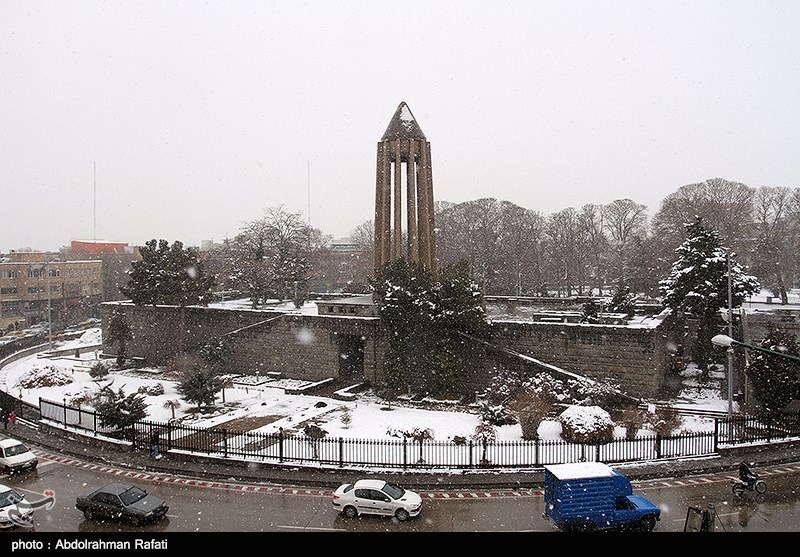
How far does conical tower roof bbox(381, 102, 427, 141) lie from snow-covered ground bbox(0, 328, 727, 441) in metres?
15.1

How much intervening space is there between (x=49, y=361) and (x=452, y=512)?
34514 millimetres

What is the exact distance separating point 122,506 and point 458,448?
374 inches

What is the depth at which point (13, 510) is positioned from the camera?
13.1 m

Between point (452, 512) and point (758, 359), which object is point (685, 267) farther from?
point (452, 512)

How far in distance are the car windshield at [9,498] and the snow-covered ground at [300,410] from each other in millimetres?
9745

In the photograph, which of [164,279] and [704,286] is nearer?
[704,286]

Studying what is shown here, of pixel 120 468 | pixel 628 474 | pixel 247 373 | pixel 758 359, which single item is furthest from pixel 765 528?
pixel 247 373

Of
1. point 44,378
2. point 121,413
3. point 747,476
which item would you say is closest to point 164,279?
point 44,378

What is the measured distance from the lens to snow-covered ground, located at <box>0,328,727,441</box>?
22.4 metres

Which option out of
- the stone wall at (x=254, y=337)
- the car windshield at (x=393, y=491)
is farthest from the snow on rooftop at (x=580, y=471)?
the stone wall at (x=254, y=337)

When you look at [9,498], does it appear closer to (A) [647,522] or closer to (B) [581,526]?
(B) [581,526]

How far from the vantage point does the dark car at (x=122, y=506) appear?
44.3 feet

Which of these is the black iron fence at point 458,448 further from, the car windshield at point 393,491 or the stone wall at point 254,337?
the stone wall at point 254,337

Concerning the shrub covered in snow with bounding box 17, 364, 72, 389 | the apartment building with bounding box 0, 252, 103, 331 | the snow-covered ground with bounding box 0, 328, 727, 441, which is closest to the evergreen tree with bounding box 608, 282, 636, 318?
the snow-covered ground with bounding box 0, 328, 727, 441
